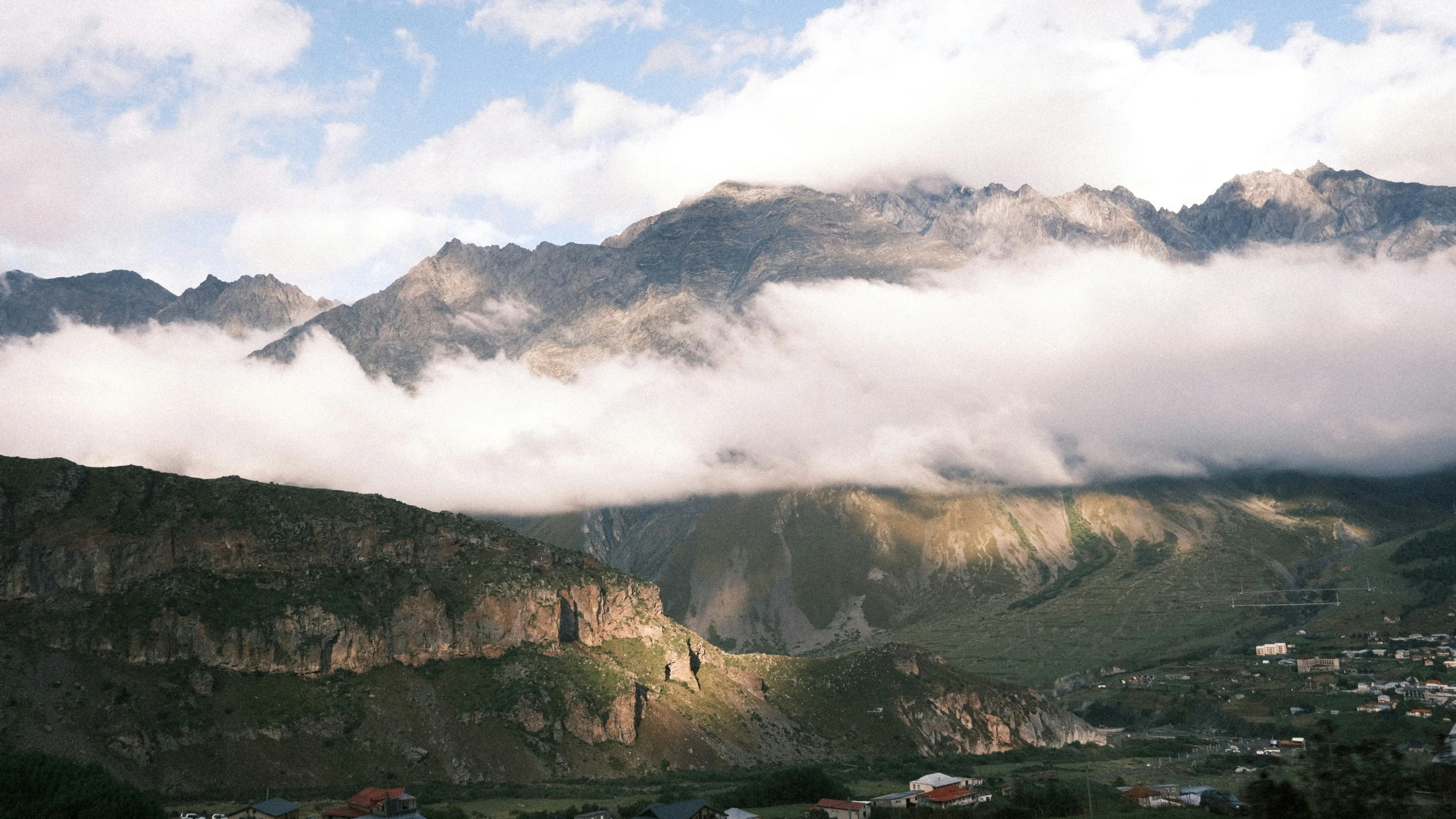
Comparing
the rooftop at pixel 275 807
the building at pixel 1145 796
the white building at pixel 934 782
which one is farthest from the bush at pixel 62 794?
the white building at pixel 934 782

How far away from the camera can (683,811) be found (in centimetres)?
13562

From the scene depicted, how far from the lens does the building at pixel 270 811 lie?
136 metres

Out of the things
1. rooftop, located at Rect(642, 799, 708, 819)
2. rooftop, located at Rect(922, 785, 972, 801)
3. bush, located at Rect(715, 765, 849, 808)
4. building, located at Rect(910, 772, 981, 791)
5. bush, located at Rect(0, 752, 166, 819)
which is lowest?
building, located at Rect(910, 772, 981, 791)

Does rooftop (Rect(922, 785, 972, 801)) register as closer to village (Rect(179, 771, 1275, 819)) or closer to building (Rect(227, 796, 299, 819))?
village (Rect(179, 771, 1275, 819))

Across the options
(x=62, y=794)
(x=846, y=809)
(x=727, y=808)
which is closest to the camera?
(x=62, y=794)

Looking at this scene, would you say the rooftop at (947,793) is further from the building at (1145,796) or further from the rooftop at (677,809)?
the rooftop at (677,809)

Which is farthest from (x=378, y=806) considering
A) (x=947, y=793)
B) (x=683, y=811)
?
(x=947, y=793)

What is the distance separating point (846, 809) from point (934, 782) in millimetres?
30118

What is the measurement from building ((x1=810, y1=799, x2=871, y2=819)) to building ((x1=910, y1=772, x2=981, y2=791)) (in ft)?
Result: 66.8

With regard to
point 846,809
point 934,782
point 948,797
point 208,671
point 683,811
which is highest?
point 208,671

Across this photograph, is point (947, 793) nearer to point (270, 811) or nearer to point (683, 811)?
point (683, 811)

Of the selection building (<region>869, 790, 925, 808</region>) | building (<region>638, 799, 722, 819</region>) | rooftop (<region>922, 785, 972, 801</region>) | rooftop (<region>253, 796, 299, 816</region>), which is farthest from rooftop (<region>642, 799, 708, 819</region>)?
rooftop (<region>253, 796, 299, 816</region>)

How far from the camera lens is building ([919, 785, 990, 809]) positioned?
138 m

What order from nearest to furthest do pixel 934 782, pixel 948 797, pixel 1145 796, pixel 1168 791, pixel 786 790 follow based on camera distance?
pixel 1145 796, pixel 1168 791, pixel 948 797, pixel 786 790, pixel 934 782
